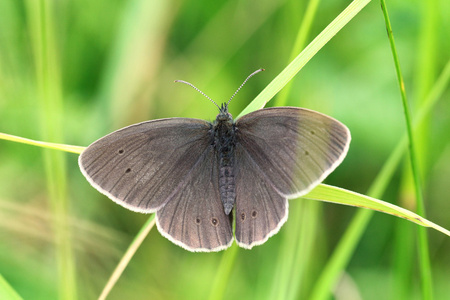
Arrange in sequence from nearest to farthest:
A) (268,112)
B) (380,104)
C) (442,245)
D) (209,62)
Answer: (268,112) < (442,245) < (380,104) < (209,62)

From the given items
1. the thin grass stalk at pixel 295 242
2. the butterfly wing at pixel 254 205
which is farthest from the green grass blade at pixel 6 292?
the thin grass stalk at pixel 295 242

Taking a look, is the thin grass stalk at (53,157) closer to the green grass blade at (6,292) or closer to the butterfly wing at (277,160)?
the green grass blade at (6,292)

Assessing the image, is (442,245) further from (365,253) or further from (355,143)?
(355,143)

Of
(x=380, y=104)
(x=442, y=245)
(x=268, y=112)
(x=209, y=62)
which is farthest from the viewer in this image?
(x=209, y=62)

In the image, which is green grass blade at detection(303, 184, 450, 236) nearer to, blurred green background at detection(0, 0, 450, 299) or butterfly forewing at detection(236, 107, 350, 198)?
butterfly forewing at detection(236, 107, 350, 198)

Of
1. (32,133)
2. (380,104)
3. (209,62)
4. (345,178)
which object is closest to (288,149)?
(345,178)

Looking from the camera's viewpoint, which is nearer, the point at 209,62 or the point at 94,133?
the point at 94,133

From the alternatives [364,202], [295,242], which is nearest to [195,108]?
[295,242]
